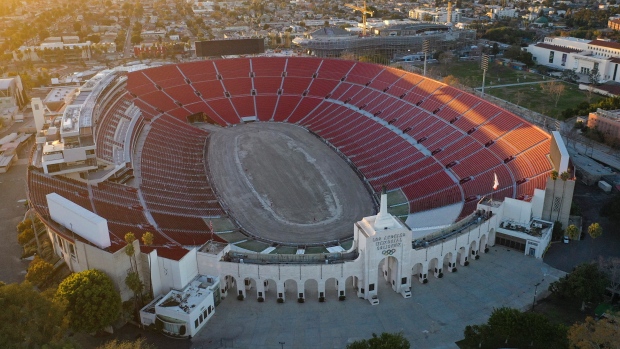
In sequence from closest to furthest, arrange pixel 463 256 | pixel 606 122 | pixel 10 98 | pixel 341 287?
pixel 341 287 < pixel 463 256 < pixel 606 122 < pixel 10 98

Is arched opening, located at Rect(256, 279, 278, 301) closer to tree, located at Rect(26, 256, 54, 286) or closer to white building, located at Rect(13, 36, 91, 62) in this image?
tree, located at Rect(26, 256, 54, 286)

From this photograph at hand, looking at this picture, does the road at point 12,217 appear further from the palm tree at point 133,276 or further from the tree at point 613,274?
the tree at point 613,274

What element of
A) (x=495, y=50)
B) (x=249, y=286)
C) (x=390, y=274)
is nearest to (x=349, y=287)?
(x=390, y=274)

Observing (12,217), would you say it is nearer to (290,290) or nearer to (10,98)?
(290,290)

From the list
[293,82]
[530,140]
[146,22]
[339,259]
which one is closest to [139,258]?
[339,259]

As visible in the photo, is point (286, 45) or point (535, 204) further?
point (286, 45)

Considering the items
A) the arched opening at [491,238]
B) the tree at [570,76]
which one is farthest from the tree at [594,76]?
the arched opening at [491,238]

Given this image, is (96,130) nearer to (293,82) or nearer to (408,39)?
(293,82)
